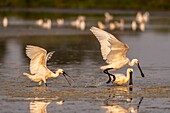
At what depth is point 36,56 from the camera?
16844 millimetres

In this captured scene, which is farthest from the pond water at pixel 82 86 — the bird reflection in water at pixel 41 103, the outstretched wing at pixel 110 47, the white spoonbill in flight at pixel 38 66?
the outstretched wing at pixel 110 47

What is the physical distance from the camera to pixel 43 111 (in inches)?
521

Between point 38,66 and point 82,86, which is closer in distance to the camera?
point 82,86

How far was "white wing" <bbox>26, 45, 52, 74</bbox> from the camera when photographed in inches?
653

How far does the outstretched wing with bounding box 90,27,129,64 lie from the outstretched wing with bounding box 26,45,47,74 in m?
1.36

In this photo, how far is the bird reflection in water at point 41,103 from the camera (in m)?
13.4

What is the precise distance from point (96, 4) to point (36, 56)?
59712 mm

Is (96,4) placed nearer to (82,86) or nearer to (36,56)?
(36,56)

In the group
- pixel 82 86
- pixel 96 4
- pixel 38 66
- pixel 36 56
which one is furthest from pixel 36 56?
pixel 96 4

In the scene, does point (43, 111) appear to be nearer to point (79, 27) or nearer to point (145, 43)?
point (145, 43)

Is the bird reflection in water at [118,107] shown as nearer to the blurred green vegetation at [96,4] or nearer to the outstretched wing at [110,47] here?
the outstretched wing at [110,47]

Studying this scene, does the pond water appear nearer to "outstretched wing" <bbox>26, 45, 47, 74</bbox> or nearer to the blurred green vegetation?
"outstretched wing" <bbox>26, 45, 47, 74</bbox>

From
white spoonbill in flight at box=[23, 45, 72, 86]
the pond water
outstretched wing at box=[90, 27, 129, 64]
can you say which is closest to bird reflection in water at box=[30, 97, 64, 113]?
the pond water

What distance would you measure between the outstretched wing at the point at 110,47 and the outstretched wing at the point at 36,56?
136 cm
